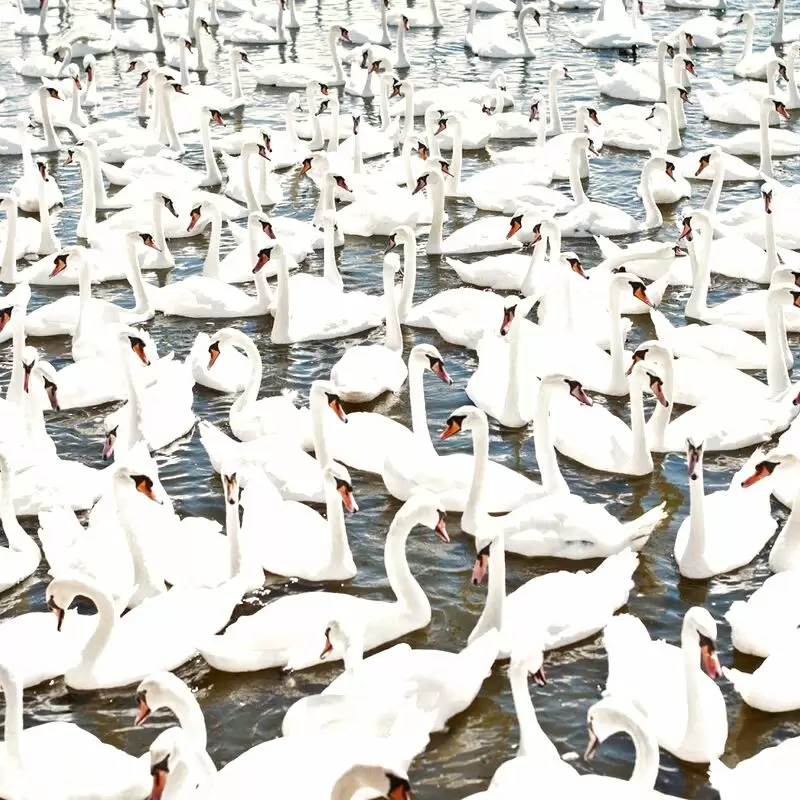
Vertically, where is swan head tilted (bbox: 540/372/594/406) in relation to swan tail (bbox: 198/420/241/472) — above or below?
above

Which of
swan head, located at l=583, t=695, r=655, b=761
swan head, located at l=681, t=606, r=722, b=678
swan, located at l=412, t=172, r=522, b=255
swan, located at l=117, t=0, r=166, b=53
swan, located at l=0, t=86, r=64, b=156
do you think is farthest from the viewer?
swan, located at l=117, t=0, r=166, b=53

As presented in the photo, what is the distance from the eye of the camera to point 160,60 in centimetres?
3136

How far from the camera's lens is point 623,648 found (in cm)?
997

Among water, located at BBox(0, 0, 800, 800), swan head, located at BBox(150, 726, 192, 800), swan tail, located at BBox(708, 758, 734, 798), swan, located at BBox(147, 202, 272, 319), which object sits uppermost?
swan head, located at BBox(150, 726, 192, 800)

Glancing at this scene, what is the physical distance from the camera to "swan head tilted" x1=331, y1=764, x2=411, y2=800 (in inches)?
263

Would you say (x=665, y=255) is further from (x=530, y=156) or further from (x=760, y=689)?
(x=760, y=689)

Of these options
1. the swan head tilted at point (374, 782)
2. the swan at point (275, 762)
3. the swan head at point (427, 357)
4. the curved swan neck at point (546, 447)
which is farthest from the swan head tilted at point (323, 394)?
the swan head tilted at point (374, 782)

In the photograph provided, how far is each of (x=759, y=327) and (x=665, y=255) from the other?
4.69 feet

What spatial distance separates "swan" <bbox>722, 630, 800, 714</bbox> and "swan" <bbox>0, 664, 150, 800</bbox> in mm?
3780

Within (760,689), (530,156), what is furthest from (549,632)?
(530,156)

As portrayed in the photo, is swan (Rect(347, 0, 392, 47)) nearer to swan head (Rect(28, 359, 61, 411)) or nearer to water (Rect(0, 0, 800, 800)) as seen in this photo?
water (Rect(0, 0, 800, 800))

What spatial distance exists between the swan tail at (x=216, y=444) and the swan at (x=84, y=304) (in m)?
3.46

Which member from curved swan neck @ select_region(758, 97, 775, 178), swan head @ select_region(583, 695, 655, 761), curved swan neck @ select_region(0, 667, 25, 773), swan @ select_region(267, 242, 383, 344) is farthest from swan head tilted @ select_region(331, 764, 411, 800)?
curved swan neck @ select_region(758, 97, 775, 178)

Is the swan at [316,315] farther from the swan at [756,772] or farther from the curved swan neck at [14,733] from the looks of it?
the swan at [756,772]
